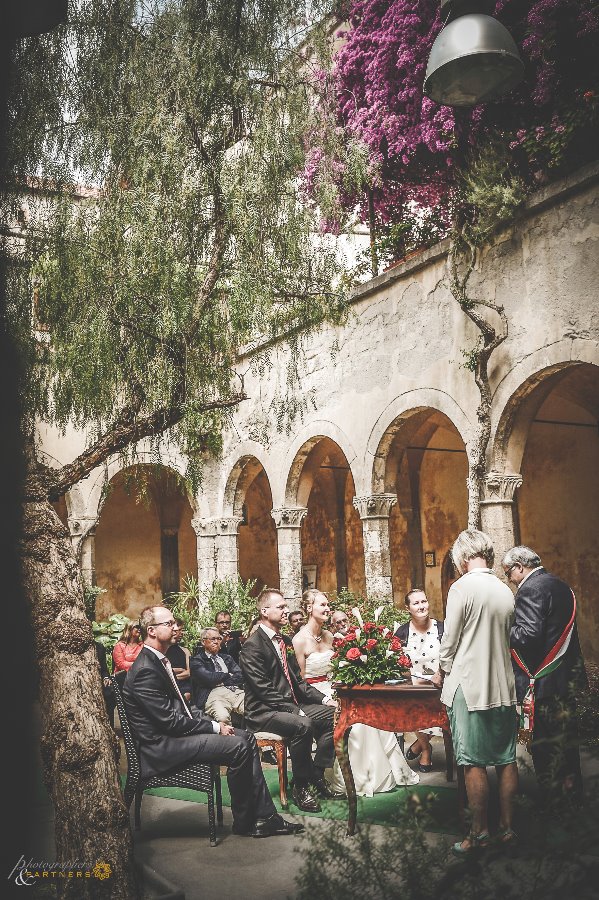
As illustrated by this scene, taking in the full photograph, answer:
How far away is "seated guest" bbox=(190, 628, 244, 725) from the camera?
626 cm

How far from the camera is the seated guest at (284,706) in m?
5.01

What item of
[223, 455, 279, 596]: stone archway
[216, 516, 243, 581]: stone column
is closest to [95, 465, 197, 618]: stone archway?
[223, 455, 279, 596]: stone archway

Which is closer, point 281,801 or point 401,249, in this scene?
point 281,801

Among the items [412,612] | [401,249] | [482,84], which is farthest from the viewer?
[401,249]

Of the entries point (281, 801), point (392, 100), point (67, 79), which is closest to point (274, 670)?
point (281, 801)

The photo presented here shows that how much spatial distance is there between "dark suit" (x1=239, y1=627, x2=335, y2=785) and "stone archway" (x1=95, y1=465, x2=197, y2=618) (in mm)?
11517

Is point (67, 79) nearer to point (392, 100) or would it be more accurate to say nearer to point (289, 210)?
point (289, 210)

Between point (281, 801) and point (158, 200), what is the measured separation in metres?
4.40

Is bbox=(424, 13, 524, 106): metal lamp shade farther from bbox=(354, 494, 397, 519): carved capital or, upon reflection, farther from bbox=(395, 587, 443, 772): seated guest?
bbox=(354, 494, 397, 519): carved capital

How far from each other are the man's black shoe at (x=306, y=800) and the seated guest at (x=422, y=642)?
3.46 ft

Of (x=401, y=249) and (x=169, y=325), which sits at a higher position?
(x=401, y=249)

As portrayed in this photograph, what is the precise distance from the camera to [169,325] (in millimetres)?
5746

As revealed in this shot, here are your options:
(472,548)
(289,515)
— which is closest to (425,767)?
(472,548)

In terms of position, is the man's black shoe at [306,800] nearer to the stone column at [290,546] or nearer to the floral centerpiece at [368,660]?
the floral centerpiece at [368,660]
